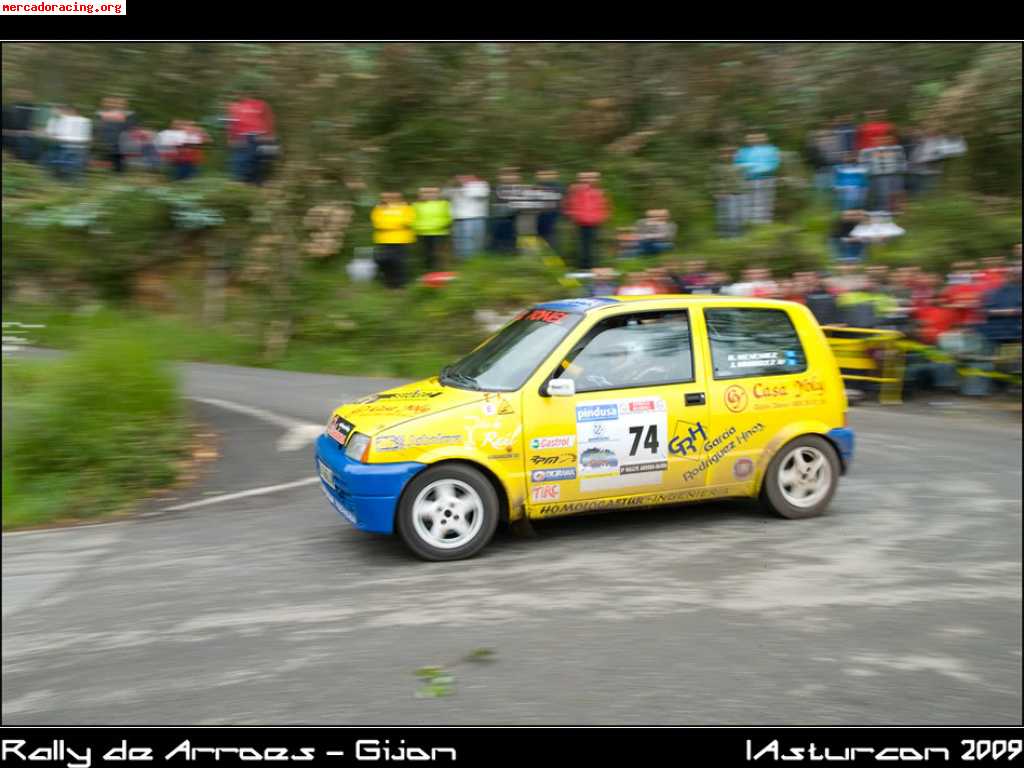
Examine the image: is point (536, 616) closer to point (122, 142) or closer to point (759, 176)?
point (759, 176)

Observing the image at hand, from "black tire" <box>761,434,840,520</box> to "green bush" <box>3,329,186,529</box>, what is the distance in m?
5.14

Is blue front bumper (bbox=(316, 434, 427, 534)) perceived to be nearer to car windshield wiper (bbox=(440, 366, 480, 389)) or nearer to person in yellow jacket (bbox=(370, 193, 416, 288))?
car windshield wiper (bbox=(440, 366, 480, 389))

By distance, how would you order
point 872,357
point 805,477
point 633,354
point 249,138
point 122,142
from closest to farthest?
point 633,354 → point 805,477 → point 872,357 → point 249,138 → point 122,142

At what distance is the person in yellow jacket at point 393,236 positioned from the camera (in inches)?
586

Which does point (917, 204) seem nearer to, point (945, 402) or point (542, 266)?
point (945, 402)

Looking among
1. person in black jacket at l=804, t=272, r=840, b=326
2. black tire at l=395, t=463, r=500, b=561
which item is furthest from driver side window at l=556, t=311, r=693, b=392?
person in black jacket at l=804, t=272, r=840, b=326

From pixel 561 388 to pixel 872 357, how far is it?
24.5ft

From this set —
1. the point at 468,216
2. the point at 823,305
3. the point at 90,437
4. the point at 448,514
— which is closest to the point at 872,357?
the point at 823,305

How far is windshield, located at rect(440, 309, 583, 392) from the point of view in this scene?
22.8 feet

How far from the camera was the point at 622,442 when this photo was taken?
6.96 meters

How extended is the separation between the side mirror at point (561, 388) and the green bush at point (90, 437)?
3.97 meters

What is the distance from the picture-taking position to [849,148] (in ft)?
56.5

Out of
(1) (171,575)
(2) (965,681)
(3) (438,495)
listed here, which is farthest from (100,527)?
(2) (965,681)

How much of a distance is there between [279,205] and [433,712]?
46.7ft
